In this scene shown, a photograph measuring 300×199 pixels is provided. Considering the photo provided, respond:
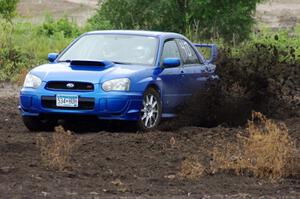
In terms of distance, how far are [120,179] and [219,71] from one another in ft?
20.2

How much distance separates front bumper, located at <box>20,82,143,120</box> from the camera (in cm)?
1323

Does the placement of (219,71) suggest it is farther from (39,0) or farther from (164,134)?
(39,0)

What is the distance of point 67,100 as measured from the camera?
13.3m

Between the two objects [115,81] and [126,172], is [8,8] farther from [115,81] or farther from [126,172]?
[126,172]

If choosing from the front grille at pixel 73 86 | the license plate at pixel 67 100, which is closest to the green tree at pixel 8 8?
the front grille at pixel 73 86

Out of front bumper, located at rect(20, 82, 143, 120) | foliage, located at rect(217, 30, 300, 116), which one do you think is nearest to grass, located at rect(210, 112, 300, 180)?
front bumper, located at rect(20, 82, 143, 120)

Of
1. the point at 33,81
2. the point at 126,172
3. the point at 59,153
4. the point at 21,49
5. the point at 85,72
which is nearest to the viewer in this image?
the point at 126,172

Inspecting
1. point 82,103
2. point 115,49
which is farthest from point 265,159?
point 115,49

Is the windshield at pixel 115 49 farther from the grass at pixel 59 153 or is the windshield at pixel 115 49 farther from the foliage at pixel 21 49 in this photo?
the foliage at pixel 21 49

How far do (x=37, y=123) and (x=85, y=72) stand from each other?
3.46 feet

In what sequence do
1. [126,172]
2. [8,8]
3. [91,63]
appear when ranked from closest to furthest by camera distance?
[126,172] < [91,63] < [8,8]

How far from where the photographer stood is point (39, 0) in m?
A: 53.5

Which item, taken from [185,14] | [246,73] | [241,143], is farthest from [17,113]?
[185,14]

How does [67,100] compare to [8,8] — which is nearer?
[67,100]
